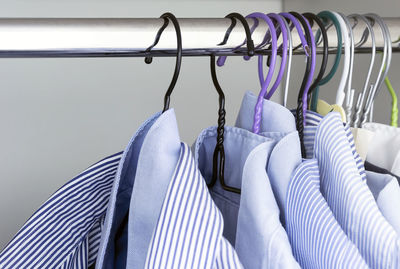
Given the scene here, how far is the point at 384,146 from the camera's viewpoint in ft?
1.80

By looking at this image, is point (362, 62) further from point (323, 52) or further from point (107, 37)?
point (107, 37)

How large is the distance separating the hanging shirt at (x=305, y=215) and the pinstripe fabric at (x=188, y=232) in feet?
0.20

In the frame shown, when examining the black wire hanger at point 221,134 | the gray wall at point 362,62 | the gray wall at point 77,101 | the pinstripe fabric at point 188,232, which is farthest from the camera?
the gray wall at point 77,101

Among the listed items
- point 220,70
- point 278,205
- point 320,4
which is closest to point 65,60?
point 220,70

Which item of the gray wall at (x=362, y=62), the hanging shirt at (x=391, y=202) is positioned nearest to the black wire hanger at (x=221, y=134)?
the hanging shirt at (x=391, y=202)

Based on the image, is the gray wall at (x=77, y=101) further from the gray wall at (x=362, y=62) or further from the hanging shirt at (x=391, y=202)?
the hanging shirt at (x=391, y=202)

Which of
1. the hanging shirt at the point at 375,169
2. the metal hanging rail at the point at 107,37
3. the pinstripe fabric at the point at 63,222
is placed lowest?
the pinstripe fabric at the point at 63,222

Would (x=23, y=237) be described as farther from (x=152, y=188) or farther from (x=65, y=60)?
(x=65, y=60)

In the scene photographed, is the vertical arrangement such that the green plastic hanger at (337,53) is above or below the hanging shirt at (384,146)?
above

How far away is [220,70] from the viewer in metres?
1.16

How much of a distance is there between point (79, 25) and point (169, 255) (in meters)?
0.21

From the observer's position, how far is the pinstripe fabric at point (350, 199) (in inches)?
15.4

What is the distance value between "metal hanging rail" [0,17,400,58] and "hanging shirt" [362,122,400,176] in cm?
14

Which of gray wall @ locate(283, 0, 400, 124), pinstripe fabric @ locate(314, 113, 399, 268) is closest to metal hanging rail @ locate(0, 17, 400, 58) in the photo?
pinstripe fabric @ locate(314, 113, 399, 268)
